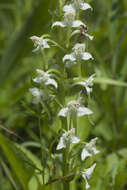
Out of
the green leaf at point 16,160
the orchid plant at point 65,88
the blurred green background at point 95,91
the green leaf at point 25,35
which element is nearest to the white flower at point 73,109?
the orchid plant at point 65,88

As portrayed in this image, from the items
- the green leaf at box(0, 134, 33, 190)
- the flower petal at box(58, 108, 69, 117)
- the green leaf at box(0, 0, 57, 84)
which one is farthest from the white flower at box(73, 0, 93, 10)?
the green leaf at box(0, 0, 57, 84)

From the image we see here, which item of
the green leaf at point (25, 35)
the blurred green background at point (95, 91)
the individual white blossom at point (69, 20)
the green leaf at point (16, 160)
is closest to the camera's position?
the individual white blossom at point (69, 20)

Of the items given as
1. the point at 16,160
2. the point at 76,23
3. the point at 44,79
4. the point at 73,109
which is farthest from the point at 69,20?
the point at 16,160

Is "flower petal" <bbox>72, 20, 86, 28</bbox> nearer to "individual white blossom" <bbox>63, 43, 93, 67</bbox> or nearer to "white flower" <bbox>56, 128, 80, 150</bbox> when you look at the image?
"individual white blossom" <bbox>63, 43, 93, 67</bbox>

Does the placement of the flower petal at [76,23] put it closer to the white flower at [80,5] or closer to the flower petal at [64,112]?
the white flower at [80,5]

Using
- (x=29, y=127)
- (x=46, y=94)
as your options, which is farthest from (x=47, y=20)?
(x=46, y=94)

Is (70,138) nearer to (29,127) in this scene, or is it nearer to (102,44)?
(29,127)
